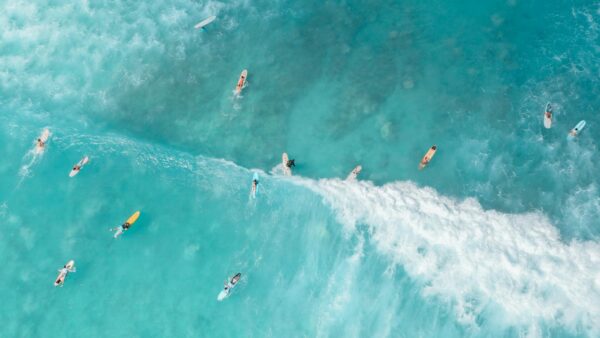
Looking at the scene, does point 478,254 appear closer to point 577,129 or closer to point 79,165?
point 577,129

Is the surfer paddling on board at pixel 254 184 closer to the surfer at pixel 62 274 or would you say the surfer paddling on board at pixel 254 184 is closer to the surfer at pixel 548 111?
the surfer at pixel 62 274

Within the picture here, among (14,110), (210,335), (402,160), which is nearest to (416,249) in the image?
(402,160)

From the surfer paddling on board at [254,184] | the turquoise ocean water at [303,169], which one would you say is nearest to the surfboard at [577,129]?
the turquoise ocean water at [303,169]

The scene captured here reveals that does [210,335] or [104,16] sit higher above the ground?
[104,16]

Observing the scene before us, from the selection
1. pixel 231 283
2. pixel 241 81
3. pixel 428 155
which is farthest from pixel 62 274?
pixel 428 155

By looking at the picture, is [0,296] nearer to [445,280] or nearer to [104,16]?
[104,16]

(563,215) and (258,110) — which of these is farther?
Answer: (258,110)
